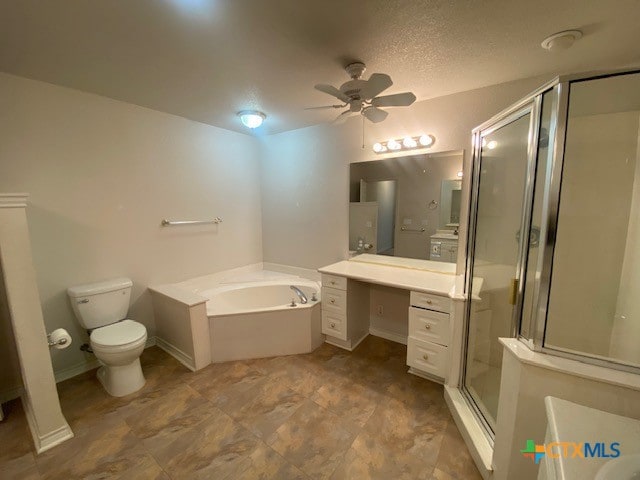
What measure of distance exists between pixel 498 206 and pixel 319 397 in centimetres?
183

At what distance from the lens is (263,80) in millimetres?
1874

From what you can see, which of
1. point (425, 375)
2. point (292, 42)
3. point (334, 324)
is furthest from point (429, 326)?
point (292, 42)

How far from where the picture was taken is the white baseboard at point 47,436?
1.51 m

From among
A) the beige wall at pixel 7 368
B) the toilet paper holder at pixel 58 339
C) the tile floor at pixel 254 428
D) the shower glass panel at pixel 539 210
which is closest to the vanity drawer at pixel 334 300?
the tile floor at pixel 254 428

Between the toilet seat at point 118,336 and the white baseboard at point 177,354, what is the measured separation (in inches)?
18.5

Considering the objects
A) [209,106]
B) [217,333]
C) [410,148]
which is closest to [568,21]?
[410,148]

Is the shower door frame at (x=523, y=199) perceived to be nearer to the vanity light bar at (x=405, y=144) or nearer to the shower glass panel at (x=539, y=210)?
the shower glass panel at (x=539, y=210)

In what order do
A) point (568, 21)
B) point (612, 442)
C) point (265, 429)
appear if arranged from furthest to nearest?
point (265, 429)
point (568, 21)
point (612, 442)

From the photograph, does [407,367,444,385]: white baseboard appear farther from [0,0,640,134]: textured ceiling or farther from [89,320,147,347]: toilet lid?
[0,0,640,134]: textured ceiling

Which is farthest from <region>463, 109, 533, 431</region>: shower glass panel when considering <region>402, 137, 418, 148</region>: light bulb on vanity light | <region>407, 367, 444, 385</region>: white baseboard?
<region>402, 137, 418, 148</region>: light bulb on vanity light

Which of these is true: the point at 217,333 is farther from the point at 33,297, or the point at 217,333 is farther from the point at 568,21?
the point at 568,21

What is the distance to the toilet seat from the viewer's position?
1.84m

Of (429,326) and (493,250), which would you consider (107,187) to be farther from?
(493,250)

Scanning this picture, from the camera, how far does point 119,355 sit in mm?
1854
